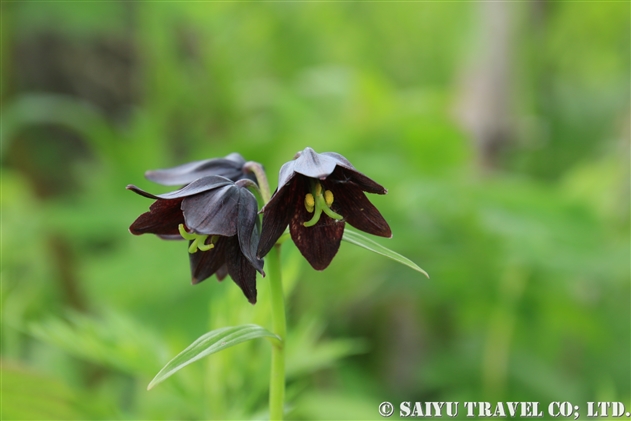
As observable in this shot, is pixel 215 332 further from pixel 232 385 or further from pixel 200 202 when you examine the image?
pixel 232 385

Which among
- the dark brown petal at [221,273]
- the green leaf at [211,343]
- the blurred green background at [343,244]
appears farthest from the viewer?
the blurred green background at [343,244]

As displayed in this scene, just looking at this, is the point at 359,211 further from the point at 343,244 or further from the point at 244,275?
the point at 343,244

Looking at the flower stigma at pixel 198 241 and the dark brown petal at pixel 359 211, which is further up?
the dark brown petal at pixel 359 211

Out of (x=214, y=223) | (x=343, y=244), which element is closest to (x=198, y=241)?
(x=214, y=223)

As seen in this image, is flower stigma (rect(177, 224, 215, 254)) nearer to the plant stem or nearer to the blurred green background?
the plant stem

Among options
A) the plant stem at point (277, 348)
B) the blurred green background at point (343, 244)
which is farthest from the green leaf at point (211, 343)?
the blurred green background at point (343, 244)

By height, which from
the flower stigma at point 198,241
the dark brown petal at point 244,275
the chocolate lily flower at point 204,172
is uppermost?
the chocolate lily flower at point 204,172

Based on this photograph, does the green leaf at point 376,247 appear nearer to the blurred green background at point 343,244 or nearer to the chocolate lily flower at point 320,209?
the chocolate lily flower at point 320,209
